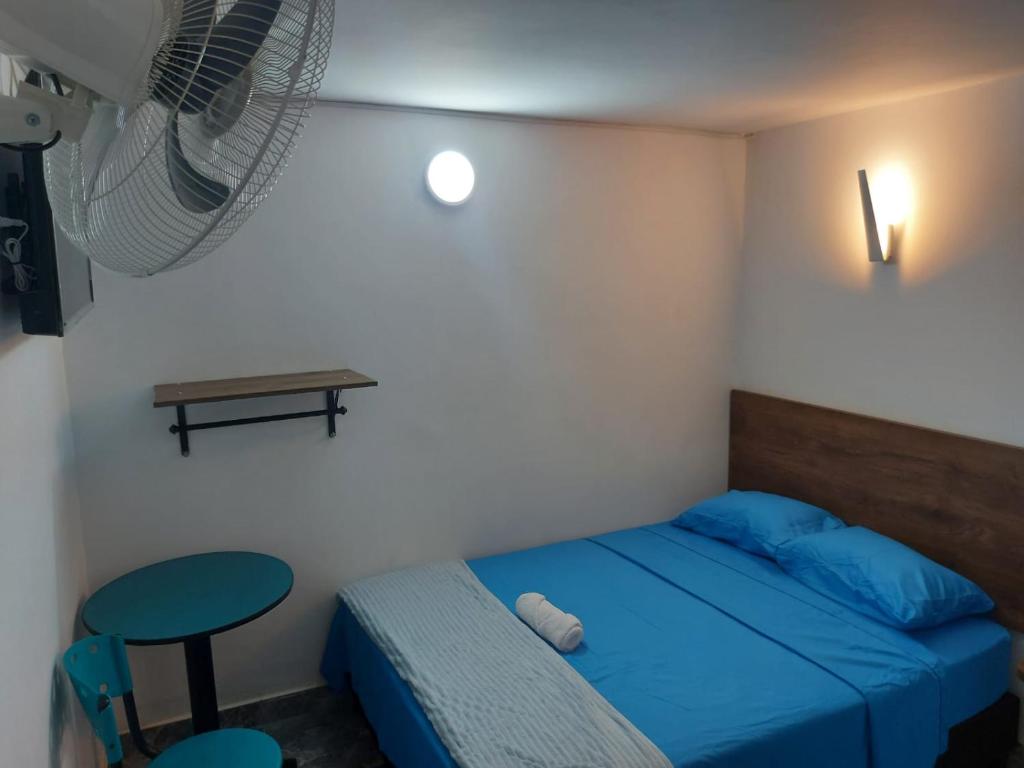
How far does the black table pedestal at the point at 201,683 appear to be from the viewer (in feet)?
6.68

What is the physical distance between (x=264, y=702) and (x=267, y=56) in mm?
2444

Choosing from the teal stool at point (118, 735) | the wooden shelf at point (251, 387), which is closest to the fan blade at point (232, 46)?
the teal stool at point (118, 735)

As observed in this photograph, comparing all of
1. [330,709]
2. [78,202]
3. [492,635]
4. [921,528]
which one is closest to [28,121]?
[78,202]

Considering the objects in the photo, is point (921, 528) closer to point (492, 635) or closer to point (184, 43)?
point (492, 635)

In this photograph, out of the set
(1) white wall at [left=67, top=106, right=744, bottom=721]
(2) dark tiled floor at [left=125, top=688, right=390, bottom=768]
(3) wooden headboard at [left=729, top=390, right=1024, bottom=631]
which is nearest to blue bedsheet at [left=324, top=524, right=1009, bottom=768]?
(2) dark tiled floor at [left=125, top=688, right=390, bottom=768]

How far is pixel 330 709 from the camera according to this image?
2570mm

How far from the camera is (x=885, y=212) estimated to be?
2625 mm

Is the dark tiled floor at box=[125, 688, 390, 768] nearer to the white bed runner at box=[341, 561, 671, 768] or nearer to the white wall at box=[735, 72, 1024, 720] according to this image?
the white bed runner at box=[341, 561, 671, 768]

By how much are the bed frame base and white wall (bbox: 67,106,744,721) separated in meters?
1.44

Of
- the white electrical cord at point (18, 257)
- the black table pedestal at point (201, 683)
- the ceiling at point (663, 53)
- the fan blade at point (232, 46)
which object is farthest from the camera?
the black table pedestal at point (201, 683)

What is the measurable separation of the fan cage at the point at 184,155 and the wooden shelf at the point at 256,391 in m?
1.30

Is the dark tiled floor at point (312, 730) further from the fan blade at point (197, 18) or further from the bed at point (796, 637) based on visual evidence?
the fan blade at point (197, 18)

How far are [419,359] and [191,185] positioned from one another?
6.17ft

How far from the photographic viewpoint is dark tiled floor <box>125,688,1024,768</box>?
231cm
